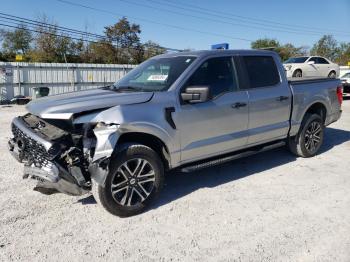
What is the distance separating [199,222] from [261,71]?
2.67m

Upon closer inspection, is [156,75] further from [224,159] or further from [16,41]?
[16,41]

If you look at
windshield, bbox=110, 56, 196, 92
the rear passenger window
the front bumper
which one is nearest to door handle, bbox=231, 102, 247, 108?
the rear passenger window

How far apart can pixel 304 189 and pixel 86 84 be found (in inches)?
715

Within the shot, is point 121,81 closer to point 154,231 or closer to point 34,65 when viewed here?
point 154,231

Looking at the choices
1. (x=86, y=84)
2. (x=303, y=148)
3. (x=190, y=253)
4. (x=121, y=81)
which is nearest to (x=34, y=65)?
(x=86, y=84)

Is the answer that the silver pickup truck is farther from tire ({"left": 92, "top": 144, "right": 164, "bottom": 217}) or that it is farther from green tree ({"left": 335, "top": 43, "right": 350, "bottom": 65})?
green tree ({"left": 335, "top": 43, "right": 350, "bottom": 65})

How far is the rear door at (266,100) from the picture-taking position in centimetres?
481

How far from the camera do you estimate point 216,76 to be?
4.46 meters

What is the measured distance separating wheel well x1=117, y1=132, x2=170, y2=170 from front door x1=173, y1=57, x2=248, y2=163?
8.9 inches

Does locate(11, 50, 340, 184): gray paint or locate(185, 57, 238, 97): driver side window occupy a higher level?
locate(185, 57, 238, 97): driver side window

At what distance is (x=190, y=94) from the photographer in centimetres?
387

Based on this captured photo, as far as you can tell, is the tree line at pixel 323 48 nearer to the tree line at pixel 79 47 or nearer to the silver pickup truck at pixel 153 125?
the tree line at pixel 79 47

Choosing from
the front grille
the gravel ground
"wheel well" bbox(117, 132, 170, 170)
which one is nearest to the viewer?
the gravel ground

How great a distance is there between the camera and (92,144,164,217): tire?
140 inches
